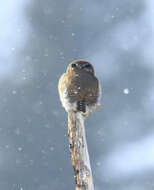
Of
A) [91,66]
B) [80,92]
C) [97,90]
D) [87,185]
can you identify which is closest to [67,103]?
[80,92]

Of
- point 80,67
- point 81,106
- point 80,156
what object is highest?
point 80,67

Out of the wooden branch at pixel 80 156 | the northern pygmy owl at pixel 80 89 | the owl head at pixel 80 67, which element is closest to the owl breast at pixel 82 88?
the northern pygmy owl at pixel 80 89

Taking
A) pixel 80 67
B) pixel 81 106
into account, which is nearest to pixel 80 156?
pixel 81 106

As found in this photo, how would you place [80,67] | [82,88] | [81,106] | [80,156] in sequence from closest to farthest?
[80,156] < [82,88] < [81,106] < [80,67]

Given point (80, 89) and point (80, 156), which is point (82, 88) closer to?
point (80, 89)

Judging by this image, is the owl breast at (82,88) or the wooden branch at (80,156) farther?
the owl breast at (82,88)

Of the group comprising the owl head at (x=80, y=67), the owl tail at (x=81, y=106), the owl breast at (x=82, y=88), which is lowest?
the owl tail at (x=81, y=106)

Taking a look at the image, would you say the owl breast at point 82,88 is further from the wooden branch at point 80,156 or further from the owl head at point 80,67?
the wooden branch at point 80,156
